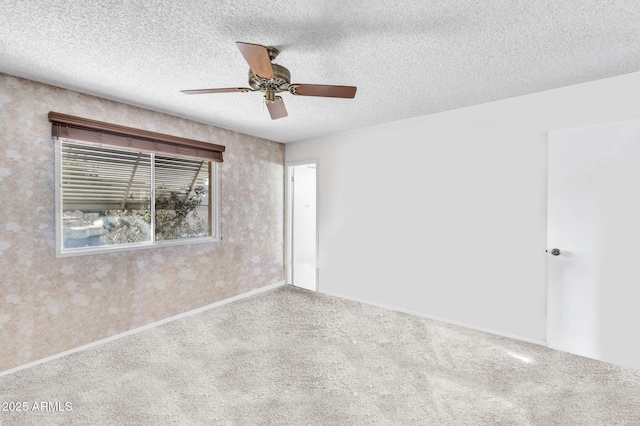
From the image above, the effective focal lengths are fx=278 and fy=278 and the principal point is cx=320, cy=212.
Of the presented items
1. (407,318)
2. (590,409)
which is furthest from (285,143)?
(590,409)

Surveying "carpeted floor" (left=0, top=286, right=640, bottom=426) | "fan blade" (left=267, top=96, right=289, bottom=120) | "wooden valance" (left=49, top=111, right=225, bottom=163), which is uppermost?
"fan blade" (left=267, top=96, right=289, bottom=120)

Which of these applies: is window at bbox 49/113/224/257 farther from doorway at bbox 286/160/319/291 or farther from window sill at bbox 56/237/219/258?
doorway at bbox 286/160/319/291

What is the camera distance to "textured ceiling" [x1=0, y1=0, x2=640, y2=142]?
58.2 inches

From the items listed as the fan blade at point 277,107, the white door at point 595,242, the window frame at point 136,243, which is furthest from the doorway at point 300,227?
the white door at point 595,242

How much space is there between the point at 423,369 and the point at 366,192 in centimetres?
212

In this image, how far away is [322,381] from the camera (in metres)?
2.04

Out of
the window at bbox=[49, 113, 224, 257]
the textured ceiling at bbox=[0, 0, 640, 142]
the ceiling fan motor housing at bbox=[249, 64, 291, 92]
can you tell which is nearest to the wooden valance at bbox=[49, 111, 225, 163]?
the window at bbox=[49, 113, 224, 257]

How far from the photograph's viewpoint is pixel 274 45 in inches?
70.6

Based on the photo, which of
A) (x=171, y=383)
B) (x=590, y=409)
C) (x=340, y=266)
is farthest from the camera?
(x=340, y=266)

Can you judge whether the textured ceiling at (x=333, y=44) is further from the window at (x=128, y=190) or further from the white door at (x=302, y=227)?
the white door at (x=302, y=227)

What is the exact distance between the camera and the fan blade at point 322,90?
5.84ft

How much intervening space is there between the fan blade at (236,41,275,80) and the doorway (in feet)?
9.22

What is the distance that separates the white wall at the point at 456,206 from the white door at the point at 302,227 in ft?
1.93

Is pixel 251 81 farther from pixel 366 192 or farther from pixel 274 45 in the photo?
pixel 366 192
